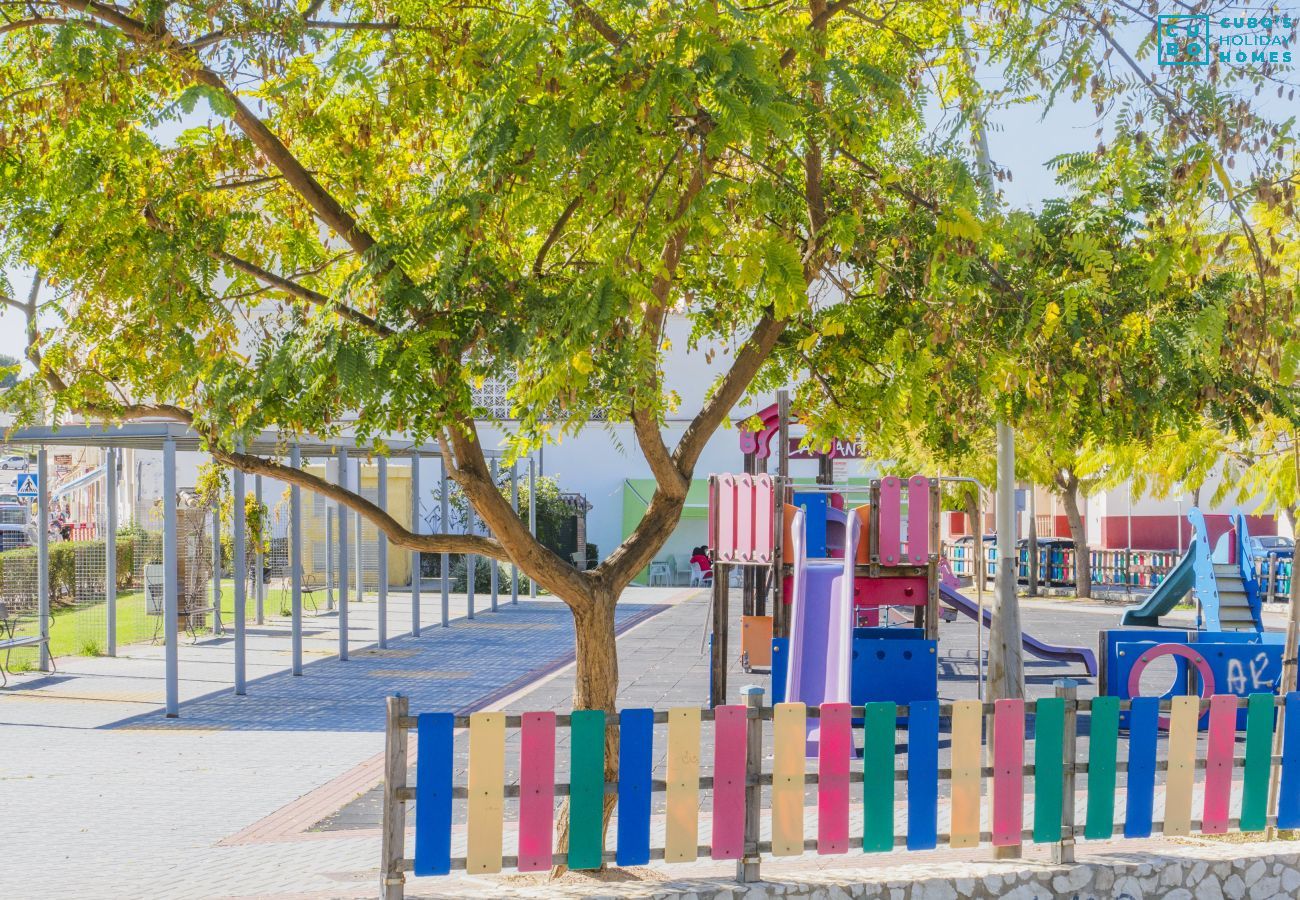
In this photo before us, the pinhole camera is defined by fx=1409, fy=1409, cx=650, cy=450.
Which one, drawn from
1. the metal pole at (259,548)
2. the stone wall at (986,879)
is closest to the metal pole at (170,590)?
the metal pole at (259,548)

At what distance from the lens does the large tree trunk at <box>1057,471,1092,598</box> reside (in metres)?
31.1

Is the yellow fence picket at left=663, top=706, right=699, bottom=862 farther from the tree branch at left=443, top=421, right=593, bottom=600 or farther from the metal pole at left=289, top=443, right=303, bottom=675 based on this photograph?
the metal pole at left=289, top=443, right=303, bottom=675

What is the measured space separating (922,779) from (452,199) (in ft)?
12.2

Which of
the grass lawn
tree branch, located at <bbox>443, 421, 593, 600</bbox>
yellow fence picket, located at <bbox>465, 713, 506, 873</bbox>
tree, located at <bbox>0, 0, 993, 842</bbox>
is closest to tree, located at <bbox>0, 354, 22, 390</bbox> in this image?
tree, located at <bbox>0, 0, 993, 842</bbox>

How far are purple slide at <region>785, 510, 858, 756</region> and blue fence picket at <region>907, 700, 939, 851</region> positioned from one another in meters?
3.87

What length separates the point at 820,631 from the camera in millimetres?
12594

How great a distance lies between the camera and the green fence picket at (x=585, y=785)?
6766mm

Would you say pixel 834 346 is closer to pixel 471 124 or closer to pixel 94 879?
pixel 471 124

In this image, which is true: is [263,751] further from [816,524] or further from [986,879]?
[986,879]

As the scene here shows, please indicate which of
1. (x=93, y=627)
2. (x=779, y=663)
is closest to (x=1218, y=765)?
(x=779, y=663)

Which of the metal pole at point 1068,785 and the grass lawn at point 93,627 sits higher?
the metal pole at point 1068,785

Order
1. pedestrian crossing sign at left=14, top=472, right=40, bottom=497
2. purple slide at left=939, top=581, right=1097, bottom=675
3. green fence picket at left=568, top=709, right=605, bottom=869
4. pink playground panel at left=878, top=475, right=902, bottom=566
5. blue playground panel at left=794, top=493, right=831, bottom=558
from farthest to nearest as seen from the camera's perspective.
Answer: pedestrian crossing sign at left=14, top=472, right=40, bottom=497
purple slide at left=939, top=581, right=1097, bottom=675
blue playground panel at left=794, top=493, right=831, bottom=558
pink playground panel at left=878, top=475, right=902, bottom=566
green fence picket at left=568, top=709, right=605, bottom=869

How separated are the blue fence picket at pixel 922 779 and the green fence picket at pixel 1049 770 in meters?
0.56

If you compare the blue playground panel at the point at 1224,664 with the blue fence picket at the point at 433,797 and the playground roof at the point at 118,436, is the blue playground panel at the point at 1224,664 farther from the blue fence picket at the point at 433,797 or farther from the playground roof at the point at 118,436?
the blue fence picket at the point at 433,797
